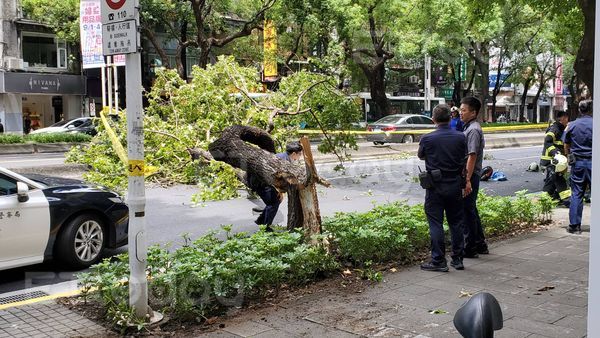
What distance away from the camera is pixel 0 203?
6.23 m

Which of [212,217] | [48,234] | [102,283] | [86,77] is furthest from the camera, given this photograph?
[86,77]

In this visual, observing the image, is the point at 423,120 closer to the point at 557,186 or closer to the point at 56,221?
the point at 557,186

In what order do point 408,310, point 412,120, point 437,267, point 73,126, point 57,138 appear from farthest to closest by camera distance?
point 73,126 < point 412,120 < point 57,138 < point 437,267 < point 408,310

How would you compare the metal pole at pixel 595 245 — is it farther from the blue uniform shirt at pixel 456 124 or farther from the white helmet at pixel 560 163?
the white helmet at pixel 560 163

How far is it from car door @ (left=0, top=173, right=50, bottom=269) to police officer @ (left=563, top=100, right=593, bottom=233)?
22.1ft

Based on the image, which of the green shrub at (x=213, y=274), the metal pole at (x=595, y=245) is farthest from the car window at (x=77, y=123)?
the metal pole at (x=595, y=245)

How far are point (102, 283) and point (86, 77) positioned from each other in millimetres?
33885

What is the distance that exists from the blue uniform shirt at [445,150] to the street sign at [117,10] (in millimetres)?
3190

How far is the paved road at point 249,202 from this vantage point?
700 centimetres

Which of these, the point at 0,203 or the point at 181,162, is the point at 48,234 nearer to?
the point at 0,203

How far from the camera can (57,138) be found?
2598 centimetres

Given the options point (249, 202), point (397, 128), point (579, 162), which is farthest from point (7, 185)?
point (397, 128)

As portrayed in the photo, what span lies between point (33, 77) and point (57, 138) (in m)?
9.69

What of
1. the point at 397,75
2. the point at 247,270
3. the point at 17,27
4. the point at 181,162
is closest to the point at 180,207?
the point at 181,162
